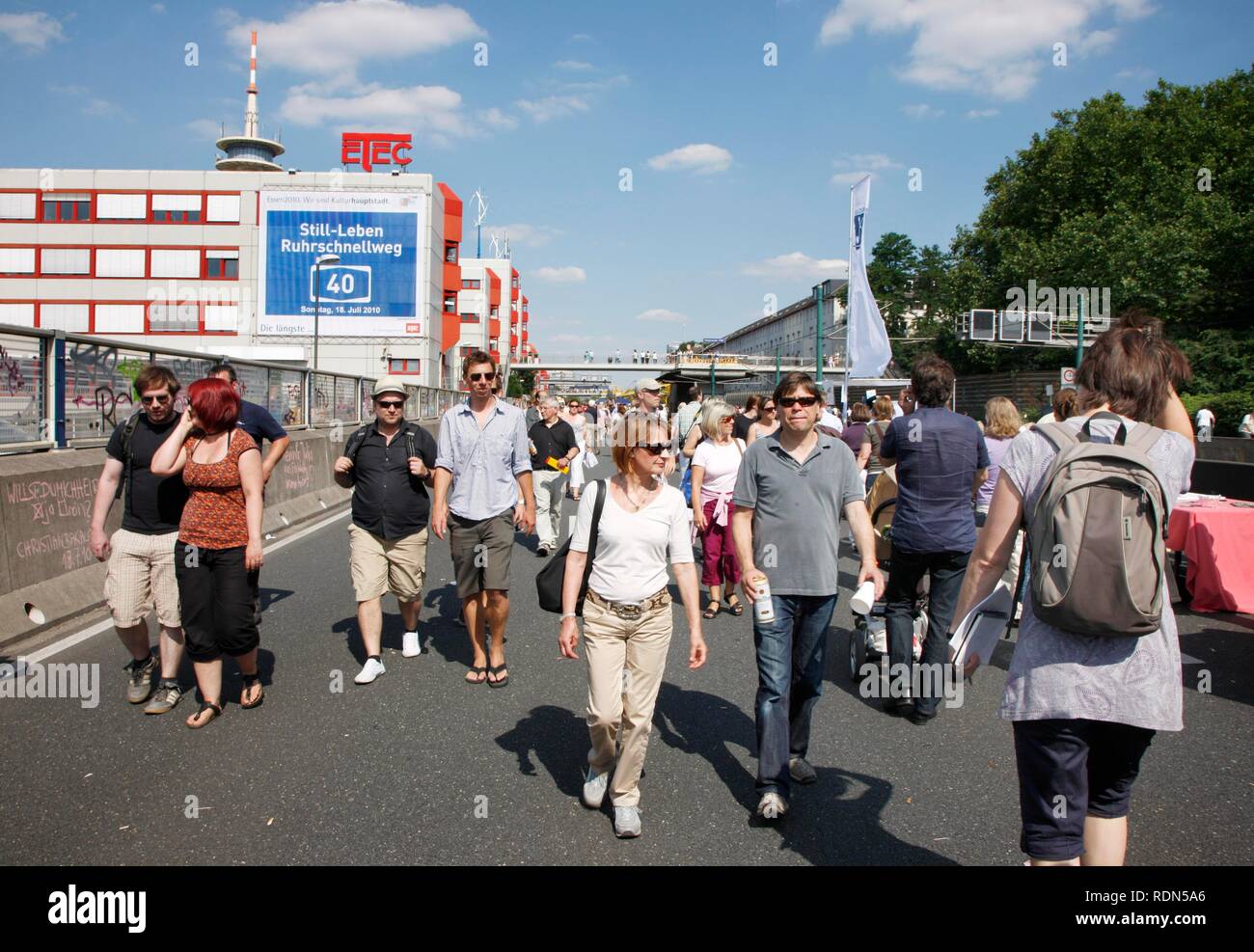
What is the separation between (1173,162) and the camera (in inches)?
1820

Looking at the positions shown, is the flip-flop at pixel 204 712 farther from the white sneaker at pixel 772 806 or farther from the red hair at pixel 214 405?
the white sneaker at pixel 772 806

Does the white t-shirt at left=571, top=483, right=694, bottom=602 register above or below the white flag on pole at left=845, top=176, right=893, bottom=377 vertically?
below

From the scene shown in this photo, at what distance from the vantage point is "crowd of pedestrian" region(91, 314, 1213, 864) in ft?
8.27

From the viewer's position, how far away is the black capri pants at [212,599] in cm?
492

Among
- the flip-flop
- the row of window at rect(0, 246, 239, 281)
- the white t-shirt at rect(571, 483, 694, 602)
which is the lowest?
the flip-flop

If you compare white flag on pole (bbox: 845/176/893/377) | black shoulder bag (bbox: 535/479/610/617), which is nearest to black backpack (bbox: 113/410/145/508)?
black shoulder bag (bbox: 535/479/610/617)

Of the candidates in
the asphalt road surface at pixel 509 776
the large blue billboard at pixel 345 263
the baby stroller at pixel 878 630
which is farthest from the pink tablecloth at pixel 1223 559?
the large blue billboard at pixel 345 263

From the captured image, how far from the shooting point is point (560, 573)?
4.16 m

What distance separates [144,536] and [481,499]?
1908 mm

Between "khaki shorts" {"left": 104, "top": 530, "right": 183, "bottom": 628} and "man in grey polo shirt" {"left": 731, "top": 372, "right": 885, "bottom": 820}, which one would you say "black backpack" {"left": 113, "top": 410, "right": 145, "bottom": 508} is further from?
"man in grey polo shirt" {"left": 731, "top": 372, "right": 885, "bottom": 820}

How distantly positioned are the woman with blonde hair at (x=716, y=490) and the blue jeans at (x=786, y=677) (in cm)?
350

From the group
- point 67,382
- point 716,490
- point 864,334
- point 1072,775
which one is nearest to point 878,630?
point 716,490

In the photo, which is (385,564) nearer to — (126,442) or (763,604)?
(126,442)

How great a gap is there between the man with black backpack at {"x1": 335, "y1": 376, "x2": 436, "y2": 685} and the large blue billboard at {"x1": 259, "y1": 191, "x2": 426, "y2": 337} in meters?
59.7
